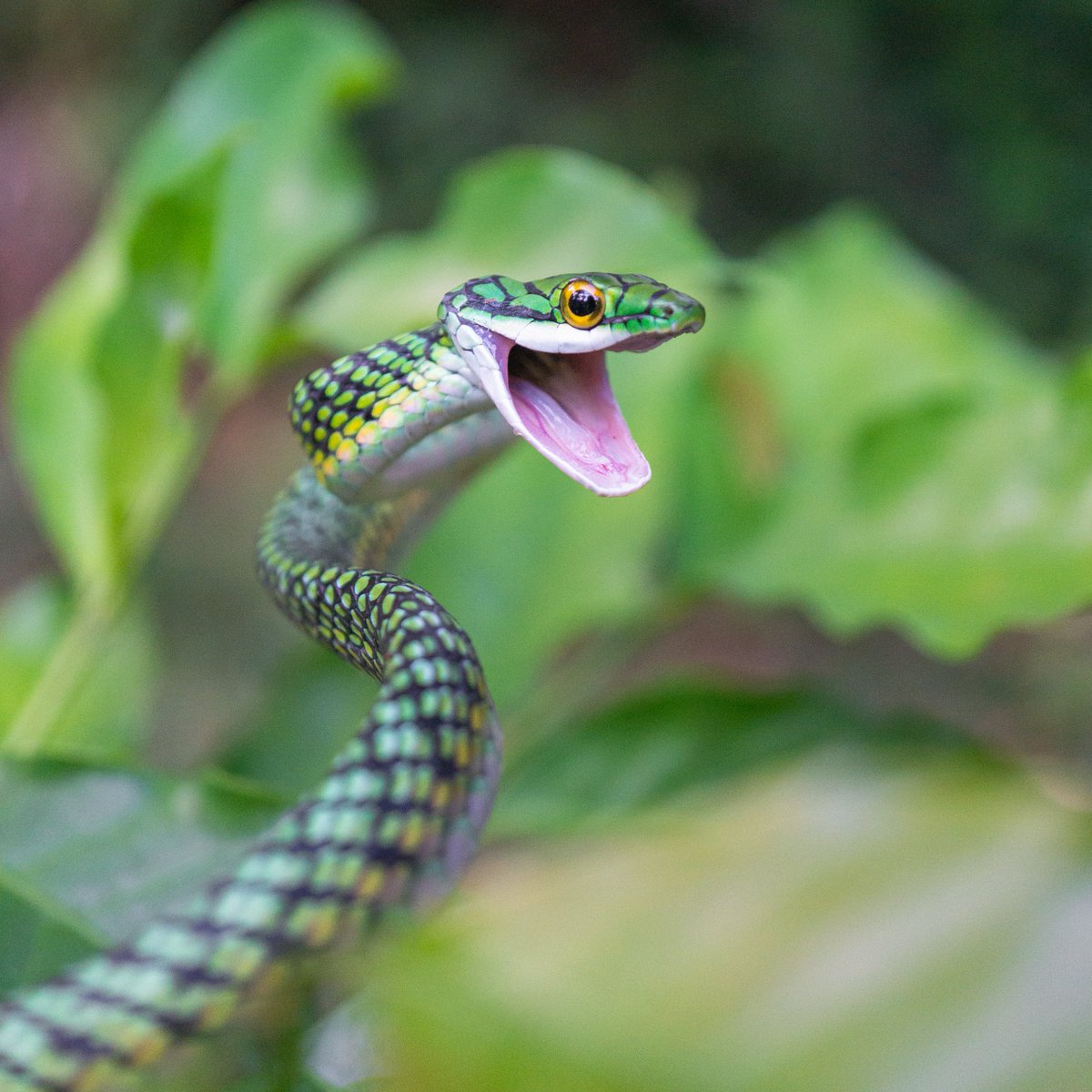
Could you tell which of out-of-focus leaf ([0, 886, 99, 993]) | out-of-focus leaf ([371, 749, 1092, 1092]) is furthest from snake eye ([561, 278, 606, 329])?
out-of-focus leaf ([0, 886, 99, 993])

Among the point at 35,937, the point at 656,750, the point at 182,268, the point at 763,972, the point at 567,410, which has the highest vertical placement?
the point at 182,268

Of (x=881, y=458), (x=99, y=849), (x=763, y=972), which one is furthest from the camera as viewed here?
(x=881, y=458)

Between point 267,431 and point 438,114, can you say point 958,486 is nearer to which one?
point 267,431

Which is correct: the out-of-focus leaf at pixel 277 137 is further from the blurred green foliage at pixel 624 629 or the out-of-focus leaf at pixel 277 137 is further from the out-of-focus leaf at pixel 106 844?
the out-of-focus leaf at pixel 106 844

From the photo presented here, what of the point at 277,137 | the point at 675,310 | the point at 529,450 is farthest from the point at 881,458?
the point at 277,137

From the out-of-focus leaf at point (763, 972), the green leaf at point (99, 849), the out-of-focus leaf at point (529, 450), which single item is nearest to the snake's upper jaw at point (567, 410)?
the out-of-focus leaf at point (763, 972)

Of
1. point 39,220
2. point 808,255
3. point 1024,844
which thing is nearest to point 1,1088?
point 1024,844

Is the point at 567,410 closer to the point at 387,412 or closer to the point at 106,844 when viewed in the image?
the point at 387,412
